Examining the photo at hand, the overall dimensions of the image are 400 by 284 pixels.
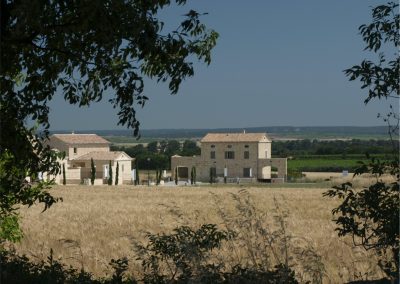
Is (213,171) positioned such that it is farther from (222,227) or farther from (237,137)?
(222,227)

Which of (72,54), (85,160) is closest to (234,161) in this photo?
(85,160)

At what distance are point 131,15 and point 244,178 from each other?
263 ft

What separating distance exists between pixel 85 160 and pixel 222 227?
5668 cm

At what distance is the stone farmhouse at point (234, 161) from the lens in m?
86.4

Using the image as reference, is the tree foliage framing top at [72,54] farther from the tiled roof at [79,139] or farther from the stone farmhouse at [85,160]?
the tiled roof at [79,139]

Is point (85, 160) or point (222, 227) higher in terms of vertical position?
point (85, 160)

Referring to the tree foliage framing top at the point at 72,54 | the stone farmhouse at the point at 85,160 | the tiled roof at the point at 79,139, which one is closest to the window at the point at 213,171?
the stone farmhouse at the point at 85,160

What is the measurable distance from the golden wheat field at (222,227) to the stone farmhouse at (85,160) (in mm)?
35012

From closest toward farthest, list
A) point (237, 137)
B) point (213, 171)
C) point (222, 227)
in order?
point (222, 227) → point (213, 171) → point (237, 137)

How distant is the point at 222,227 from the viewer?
23672 millimetres

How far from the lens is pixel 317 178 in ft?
292

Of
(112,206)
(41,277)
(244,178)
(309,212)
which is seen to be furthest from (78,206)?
(244,178)

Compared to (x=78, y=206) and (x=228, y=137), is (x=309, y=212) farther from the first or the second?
(x=228, y=137)

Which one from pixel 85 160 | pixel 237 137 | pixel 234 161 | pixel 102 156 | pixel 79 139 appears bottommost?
pixel 234 161
